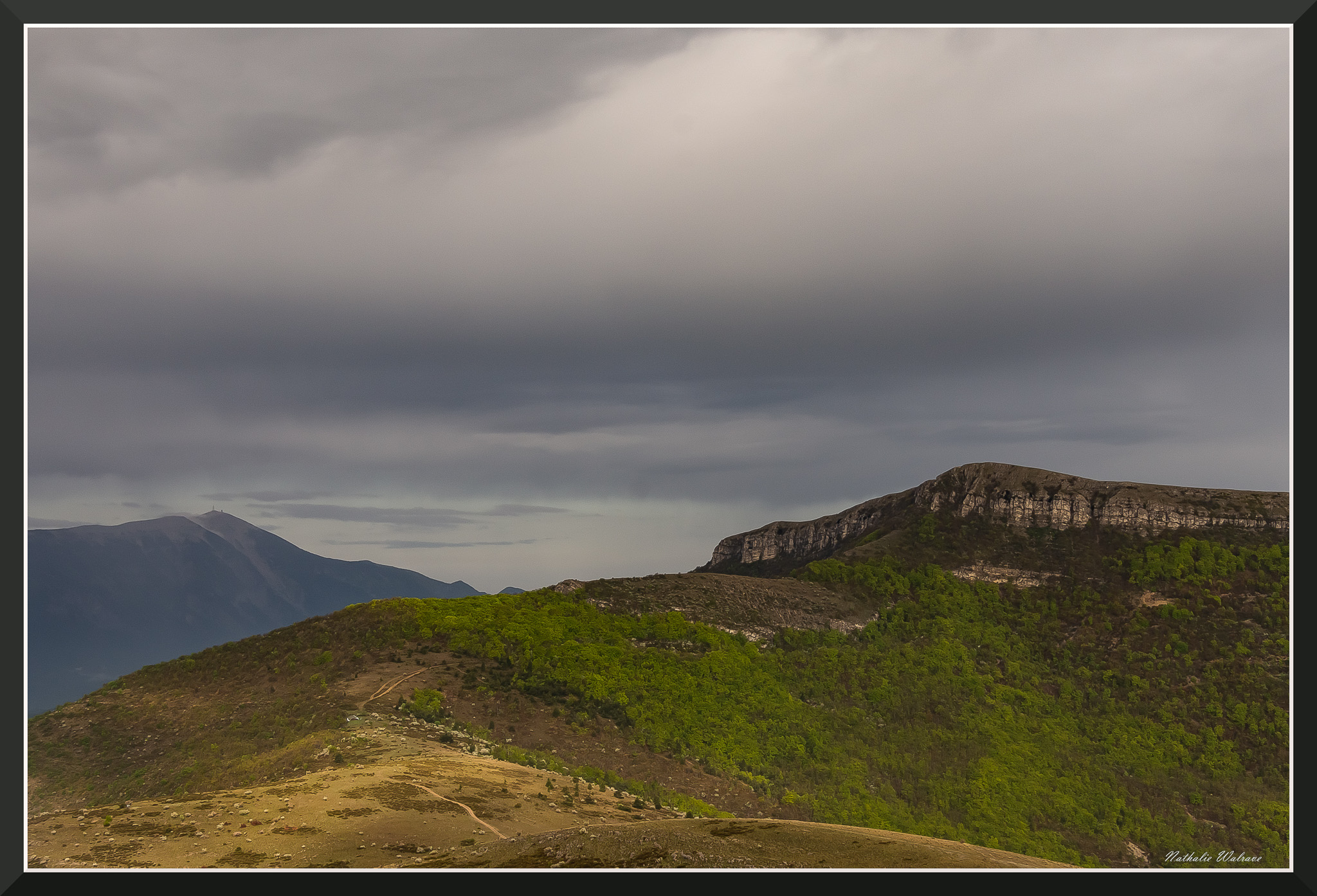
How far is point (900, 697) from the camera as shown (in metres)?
48.2

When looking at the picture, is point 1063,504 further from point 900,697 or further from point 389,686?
point 389,686

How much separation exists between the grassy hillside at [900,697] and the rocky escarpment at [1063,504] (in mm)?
4010

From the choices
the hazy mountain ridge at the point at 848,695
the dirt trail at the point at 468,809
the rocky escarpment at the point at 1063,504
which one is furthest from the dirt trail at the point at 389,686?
the rocky escarpment at the point at 1063,504

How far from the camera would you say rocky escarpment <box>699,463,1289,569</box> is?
67.2 meters

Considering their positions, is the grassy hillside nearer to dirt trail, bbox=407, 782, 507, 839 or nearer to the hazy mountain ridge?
the hazy mountain ridge

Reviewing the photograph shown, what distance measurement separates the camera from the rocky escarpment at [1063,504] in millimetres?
67188

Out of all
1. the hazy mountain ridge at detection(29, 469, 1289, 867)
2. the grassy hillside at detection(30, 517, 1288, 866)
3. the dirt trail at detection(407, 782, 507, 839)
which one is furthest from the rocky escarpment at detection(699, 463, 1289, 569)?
the dirt trail at detection(407, 782, 507, 839)

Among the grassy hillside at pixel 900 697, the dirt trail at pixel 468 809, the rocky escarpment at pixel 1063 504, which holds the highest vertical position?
the rocky escarpment at pixel 1063 504

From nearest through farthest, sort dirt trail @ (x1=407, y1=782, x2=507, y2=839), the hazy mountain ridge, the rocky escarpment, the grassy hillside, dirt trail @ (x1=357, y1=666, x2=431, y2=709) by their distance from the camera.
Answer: dirt trail @ (x1=407, y1=782, x2=507, y2=839), the hazy mountain ridge, dirt trail @ (x1=357, y1=666, x2=431, y2=709), the grassy hillside, the rocky escarpment

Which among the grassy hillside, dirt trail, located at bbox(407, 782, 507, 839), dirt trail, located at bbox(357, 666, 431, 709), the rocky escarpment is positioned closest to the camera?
dirt trail, located at bbox(407, 782, 507, 839)

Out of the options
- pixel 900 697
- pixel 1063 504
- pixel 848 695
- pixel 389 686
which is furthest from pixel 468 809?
pixel 1063 504

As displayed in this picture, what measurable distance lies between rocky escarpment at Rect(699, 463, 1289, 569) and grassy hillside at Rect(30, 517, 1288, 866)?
4.01 meters

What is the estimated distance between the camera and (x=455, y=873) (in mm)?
12469

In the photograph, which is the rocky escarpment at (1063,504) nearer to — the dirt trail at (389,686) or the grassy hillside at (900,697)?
the grassy hillside at (900,697)
